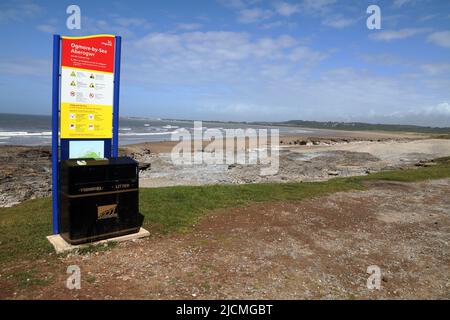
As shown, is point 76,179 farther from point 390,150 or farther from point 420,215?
point 390,150

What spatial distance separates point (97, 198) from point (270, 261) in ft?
11.2

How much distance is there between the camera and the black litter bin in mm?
5805

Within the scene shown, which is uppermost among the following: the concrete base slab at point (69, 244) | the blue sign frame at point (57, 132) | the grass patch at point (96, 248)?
the blue sign frame at point (57, 132)

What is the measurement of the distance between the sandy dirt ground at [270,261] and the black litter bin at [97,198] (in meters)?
0.47

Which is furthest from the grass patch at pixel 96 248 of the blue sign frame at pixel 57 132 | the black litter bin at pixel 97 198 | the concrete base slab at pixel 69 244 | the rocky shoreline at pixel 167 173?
the rocky shoreline at pixel 167 173

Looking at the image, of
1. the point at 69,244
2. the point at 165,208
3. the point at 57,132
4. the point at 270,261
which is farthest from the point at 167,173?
the point at 270,261

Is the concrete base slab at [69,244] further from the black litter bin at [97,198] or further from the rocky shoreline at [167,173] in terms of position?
the rocky shoreline at [167,173]

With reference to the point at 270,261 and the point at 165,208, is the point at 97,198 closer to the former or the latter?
the point at 165,208

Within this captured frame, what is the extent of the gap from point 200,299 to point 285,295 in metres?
1.24

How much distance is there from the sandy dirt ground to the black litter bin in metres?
0.47

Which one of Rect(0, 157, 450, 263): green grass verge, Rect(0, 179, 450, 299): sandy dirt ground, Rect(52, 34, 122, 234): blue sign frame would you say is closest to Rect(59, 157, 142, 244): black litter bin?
Rect(52, 34, 122, 234): blue sign frame

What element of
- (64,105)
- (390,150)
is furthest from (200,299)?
(390,150)

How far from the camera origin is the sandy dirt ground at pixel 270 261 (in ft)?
15.7
